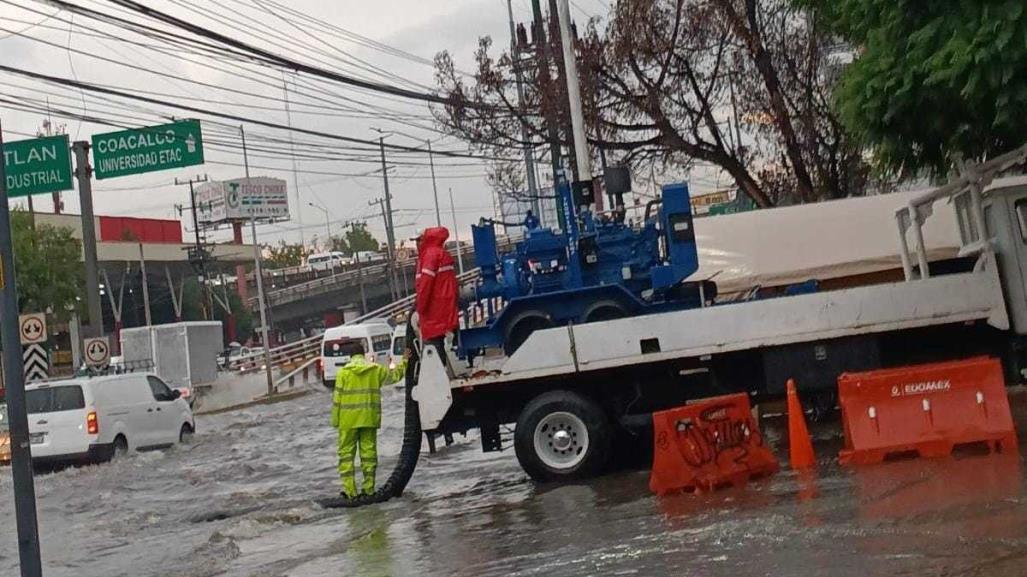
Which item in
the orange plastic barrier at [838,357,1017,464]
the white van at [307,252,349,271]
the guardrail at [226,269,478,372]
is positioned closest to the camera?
the orange plastic barrier at [838,357,1017,464]

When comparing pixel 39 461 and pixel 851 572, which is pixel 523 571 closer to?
pixel 851 572

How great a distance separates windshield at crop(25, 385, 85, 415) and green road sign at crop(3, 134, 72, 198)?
343 centimetres

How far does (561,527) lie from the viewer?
11.7m

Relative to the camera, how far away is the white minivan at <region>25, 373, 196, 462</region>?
24.2m

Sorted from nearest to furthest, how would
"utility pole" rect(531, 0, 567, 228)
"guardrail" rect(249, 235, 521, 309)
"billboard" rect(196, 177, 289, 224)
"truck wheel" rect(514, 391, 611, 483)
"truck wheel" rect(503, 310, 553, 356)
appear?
"truck wheel" rect(514, 391, 611, 483) < "truck wheel" rect(503, 310, 553, 356) < "utility pole" rect(531, 0, 567, 228) < "guardrail" rect(249, 235, 521, 309) < "billboard" rect(196, 177, 289, 224)

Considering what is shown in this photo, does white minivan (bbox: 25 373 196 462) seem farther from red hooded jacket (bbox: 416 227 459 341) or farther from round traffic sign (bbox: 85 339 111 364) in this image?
red hooded jacket (bbox: 416 227 459 341)

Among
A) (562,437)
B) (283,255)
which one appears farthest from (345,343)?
(283,255)

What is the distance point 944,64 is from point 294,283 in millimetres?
94550

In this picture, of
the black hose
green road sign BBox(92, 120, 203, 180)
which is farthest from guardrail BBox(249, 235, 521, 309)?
the black hose

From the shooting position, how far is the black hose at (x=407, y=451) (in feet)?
47.9

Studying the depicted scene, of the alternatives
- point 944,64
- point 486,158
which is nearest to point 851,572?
point 944,64

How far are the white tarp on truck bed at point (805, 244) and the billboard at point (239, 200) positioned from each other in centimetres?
8540

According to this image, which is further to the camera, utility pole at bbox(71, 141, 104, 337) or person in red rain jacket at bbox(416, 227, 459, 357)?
utility pole at bbox(71, 141, 104, 337)

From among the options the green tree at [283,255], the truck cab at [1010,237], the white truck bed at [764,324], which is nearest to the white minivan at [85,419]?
the white truck bed at [764,324]
